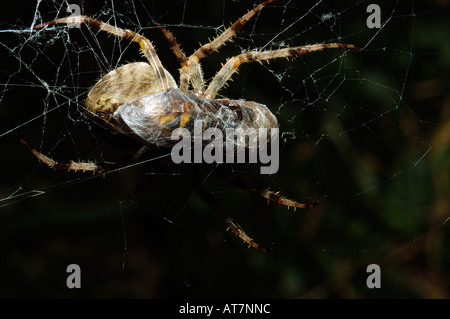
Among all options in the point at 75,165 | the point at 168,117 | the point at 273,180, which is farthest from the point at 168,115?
the point at 273,180

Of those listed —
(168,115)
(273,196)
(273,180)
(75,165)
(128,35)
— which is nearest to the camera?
(168,115)

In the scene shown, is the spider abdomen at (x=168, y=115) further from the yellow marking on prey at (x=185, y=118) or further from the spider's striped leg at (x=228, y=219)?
the spider's striped leg at (x=228, y=219)

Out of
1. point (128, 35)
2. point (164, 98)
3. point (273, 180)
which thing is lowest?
point (164, 98)

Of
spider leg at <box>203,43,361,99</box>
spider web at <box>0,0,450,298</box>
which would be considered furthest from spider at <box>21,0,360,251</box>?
spider web at <box>0,0,450,298</box>

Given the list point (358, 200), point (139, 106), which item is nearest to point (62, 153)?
point (139, 106)

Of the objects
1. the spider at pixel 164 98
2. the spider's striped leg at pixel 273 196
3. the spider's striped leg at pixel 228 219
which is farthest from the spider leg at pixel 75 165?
the spider's striped leg at pixel 273 196

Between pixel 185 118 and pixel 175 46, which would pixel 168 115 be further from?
pixel 175 46

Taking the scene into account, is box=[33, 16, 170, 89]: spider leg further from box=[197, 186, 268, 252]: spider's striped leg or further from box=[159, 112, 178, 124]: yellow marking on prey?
box=[197, 186, 268, 252]: spider's striped leg

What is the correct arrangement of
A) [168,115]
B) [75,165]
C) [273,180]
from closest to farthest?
[168,115], [75,165], [273,180]
